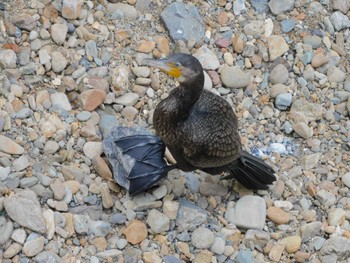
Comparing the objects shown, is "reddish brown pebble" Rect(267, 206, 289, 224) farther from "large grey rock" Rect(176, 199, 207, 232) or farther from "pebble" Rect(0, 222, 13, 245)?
"pebble" Rect(0, 222, 13, 245)

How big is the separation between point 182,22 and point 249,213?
4.93 feet

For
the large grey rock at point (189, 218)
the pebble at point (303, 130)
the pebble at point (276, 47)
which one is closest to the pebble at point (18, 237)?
the large grey rock at point (189, 218)

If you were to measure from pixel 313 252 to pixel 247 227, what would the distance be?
40cm

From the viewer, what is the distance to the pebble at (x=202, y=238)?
15.5 ft

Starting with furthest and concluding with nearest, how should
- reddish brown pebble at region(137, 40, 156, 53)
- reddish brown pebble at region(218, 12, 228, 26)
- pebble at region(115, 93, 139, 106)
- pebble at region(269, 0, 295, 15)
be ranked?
pebble at region(269, 0, 295, 15)
reddish brown pebble at region(218, 12, 228, 26)
reddish brown pebble at region(137, 40, 156, 53)
pebble at region(115, 93, 139, 106)

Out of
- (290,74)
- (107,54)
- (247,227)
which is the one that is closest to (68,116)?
(107,54)

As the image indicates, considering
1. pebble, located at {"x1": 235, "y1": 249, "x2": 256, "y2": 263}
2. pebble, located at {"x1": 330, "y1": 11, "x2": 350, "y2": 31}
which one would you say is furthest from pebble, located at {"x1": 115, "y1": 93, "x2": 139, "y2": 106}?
pebble, located at {"x1": 330, "y1": 11, "x2": 350, "y2": 31}

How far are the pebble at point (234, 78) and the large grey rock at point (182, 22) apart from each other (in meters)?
0.34

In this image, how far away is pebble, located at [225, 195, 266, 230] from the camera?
4895 millimetres

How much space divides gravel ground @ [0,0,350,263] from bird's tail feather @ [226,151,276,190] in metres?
0.10

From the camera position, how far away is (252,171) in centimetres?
498

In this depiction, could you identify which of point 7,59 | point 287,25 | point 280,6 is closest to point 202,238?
point 7,59

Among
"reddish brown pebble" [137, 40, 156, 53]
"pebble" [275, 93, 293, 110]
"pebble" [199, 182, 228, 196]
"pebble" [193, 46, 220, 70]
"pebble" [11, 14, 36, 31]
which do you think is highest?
"pebble" [11, 14, 36, 31]

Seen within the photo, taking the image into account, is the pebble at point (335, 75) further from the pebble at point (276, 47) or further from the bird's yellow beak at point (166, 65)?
the bird's yellow beak at point (166, 65)
